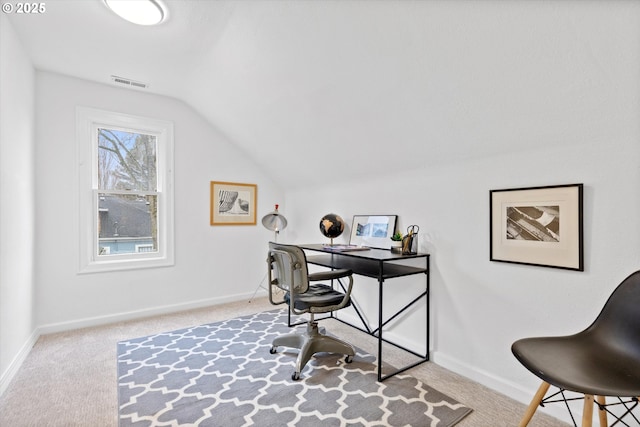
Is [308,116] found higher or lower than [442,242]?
higher

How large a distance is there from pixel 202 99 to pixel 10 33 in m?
1.51

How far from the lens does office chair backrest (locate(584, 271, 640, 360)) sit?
50.9 inches

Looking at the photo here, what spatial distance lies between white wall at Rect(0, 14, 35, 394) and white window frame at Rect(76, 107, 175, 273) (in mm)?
387

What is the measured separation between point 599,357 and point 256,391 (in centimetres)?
181

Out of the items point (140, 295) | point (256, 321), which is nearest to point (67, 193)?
point (140, 295)

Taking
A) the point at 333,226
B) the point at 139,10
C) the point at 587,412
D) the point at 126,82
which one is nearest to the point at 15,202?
the point at 126,82

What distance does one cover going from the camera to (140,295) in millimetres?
3395

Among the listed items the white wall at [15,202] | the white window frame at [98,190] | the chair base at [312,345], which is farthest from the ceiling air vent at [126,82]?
the chair base at [312,345]

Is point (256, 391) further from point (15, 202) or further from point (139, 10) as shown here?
point (139, 10)

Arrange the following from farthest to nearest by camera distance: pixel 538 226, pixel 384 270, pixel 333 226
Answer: pixel 333 226 < pixel 384 270 < pixel 538 226

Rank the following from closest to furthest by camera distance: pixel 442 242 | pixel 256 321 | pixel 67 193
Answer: pixel 442 242, pixel 67 193, pixel 256 321

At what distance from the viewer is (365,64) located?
194 cm

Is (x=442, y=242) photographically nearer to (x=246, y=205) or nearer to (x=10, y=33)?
(x=246, y=205)

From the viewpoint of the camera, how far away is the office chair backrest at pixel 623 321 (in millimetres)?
1294
